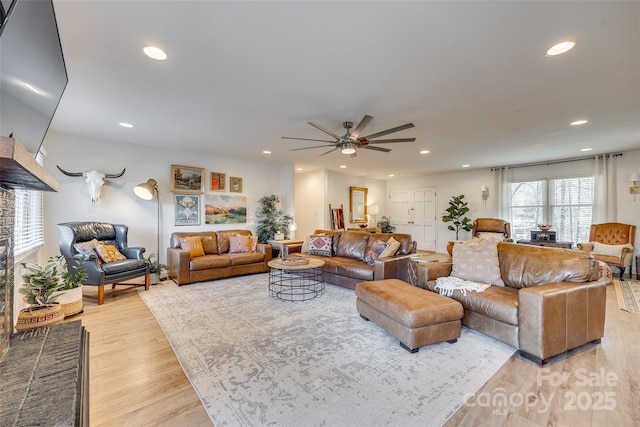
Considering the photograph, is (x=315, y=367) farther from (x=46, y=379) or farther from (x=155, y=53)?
(x=155, y=53)

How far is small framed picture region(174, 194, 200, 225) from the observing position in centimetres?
525

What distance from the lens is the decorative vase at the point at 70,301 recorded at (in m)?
2.98

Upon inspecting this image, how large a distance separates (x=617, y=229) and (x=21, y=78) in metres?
8.00

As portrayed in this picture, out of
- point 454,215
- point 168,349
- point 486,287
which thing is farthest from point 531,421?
point 454,215

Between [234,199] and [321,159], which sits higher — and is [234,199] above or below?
below

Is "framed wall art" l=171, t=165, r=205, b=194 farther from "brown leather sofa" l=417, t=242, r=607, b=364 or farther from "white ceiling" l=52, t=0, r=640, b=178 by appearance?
"brown leather sofa" l=417, t=242, r=607, b=364

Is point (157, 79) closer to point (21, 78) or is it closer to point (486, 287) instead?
point (21, 78)

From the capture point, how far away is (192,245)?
474 centimetres

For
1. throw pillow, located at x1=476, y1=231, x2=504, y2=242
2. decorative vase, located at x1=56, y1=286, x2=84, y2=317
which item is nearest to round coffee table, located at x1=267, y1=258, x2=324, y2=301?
decorative vase, located at x1=56, y1=286, x2=84, y2=317

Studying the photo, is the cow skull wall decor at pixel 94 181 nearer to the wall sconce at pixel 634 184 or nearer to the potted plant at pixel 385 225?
the potted plant at pixel 385 225

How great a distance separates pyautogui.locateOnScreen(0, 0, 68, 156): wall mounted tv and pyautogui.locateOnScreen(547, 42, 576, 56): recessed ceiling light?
2.99 metres

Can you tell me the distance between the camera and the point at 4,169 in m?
0.99

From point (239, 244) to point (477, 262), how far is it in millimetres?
4017

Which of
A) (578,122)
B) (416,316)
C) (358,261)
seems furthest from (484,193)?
(416,316)
